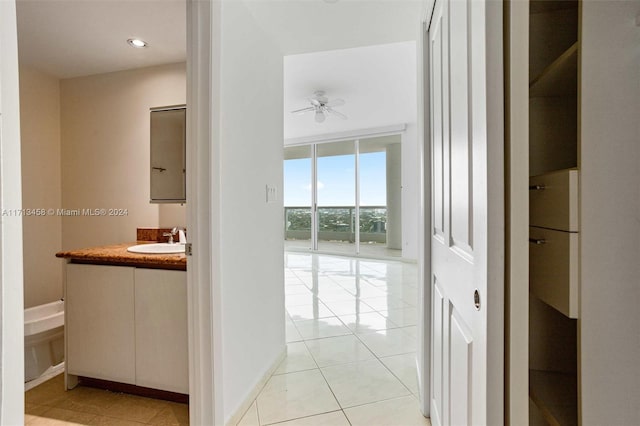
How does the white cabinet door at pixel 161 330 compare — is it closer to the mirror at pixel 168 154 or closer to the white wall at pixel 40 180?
the mirror at pixel 168 154

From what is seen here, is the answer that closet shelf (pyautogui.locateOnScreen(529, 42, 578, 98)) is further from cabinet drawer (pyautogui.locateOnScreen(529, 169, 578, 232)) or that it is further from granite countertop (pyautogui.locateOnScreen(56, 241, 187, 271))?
granite countertop (pyautogui.locateOnScreen(56, 241, 187, 271))

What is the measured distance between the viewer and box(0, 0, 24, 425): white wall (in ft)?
1.86

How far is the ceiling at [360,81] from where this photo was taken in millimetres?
2992

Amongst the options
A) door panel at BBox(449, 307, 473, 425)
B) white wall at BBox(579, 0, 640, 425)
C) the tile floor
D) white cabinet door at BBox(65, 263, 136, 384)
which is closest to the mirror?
white cabinet door at BBox(65, 263, 136, 384)

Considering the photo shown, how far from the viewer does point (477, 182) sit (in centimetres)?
66

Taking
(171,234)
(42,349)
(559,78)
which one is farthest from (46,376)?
(559,78)

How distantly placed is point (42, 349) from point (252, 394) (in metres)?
1.60

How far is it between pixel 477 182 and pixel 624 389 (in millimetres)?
479

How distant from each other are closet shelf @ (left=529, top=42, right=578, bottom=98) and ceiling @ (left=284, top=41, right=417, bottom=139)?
2.02m

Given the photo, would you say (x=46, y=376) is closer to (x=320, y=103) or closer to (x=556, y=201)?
(x=556, y=201)

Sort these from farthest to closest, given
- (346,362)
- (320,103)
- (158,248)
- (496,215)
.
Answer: (320,103), (346,362), (158,248), (496,215)

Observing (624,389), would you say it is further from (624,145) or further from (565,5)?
(565,5)

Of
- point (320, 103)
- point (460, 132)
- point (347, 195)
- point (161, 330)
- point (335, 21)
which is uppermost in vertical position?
point (320, 103)

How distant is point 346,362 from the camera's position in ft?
7.22
